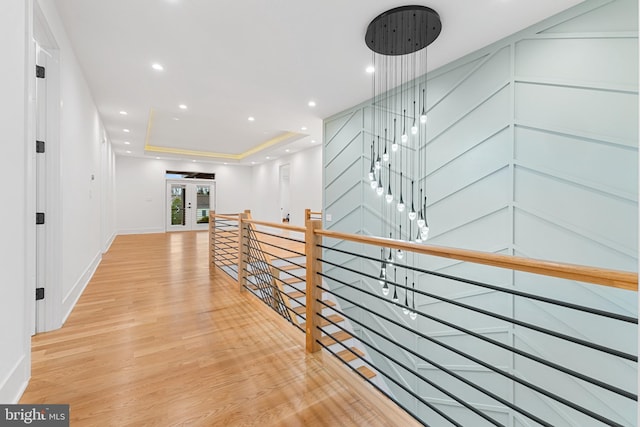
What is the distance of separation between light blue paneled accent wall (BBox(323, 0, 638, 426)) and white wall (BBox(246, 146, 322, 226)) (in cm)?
459

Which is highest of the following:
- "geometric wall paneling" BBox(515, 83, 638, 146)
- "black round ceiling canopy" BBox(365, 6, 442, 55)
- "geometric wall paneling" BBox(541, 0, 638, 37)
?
"black round ceiling canopy" BBox(365, 6, 442, 55)

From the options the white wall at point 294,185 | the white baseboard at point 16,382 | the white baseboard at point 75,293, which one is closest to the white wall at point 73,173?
the white baseboard at point 75,293

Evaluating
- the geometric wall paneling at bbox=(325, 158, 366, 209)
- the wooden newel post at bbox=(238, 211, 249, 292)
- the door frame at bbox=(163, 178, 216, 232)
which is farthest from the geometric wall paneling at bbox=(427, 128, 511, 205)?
the door frame at bbox=(163, 178, 216, 232)

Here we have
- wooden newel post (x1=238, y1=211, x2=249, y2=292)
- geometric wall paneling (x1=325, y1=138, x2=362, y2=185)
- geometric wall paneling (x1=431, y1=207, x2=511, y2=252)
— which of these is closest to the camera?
geometric wall paneling (x1=431, y1=207, x2=511, y2=252)

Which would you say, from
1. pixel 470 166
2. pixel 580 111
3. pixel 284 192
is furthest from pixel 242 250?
pixel 284 192

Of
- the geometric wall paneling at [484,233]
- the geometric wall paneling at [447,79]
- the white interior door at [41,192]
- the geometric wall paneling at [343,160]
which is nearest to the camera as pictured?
the white interior door at [41,192]

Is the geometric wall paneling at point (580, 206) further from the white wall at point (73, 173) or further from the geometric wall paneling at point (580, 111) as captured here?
the white wall at point (73, 173)

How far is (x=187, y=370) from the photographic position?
6.23 ft

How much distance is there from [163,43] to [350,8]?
6.40 feet

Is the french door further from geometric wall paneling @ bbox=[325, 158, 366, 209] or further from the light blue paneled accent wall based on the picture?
the light blue paneled accent wall

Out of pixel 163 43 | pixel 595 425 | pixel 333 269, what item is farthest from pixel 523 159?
pixel 163 43

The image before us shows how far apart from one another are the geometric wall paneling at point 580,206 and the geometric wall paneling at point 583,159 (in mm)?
62

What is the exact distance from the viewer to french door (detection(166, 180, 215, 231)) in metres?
10.4

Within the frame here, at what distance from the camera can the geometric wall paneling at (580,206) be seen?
2.07 meters
